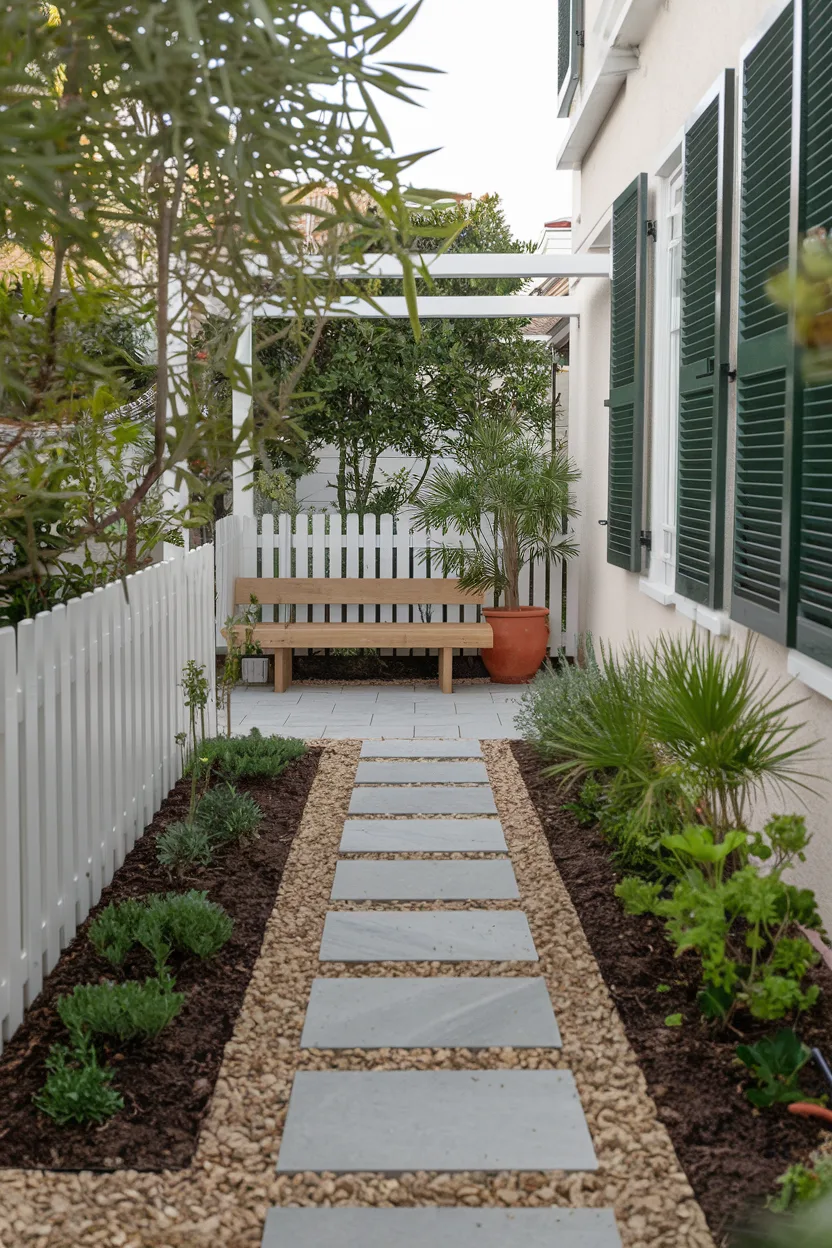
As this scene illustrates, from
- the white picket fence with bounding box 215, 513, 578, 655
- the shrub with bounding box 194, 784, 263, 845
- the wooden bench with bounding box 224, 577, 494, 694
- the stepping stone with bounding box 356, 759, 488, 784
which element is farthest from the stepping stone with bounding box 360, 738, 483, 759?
the white picket fence with bounding box 215, 513, 578, 655

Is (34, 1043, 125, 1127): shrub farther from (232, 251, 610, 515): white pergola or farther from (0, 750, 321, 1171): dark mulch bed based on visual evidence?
(232, 251, 610, 515): white pergola

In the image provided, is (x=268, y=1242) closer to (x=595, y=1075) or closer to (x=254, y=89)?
(x=595, y=1075)

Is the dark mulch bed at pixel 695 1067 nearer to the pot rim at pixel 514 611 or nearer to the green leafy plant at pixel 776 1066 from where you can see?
the green leafy plant at pixel 776 1066

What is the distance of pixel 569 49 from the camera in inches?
354

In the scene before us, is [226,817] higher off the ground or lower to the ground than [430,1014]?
higher

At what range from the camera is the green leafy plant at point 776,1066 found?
8.44 feet

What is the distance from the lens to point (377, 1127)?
2.60 metres

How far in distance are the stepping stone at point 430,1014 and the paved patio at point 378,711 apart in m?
3.61

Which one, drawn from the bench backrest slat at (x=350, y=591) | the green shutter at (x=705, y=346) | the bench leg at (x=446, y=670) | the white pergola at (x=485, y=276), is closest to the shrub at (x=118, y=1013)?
the green shutter at (x=705, y=346)

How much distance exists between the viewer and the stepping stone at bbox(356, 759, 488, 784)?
576 cm

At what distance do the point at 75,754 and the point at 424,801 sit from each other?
6.84 feet

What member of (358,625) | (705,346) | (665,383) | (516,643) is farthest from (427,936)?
(516,643)

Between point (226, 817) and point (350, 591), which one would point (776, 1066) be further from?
point (350, 591)

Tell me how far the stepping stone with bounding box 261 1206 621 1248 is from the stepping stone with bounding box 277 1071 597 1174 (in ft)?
0.47
